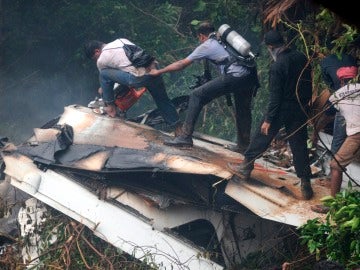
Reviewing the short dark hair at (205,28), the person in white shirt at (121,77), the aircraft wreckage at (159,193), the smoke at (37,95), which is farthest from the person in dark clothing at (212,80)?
the smoke at (37,95)

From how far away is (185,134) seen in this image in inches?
235

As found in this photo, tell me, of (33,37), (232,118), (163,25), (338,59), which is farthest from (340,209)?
(33,37)

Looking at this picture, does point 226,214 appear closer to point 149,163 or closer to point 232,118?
point 149,163

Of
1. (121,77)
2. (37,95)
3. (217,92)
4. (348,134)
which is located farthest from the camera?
(37,95)

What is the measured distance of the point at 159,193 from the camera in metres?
5.62

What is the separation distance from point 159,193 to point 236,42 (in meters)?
1.86

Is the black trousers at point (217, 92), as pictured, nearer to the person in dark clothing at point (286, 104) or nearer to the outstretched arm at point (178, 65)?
the outstretched arm at point (178, 65)

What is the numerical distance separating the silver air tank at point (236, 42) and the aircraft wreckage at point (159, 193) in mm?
1232

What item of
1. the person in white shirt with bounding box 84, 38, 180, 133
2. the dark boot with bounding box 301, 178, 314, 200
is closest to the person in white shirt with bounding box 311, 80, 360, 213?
the dark boot with bounding box 301, 178, 314, 200

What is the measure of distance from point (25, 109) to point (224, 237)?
6450 millimetres

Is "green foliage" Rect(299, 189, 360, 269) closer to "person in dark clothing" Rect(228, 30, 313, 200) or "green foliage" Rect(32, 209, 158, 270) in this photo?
"person in dark clothing" Rect(228, 30, 313, 200)

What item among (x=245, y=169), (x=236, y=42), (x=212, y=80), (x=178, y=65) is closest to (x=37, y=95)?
(x=178, y=65)

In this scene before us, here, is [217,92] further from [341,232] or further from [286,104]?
[341,232]

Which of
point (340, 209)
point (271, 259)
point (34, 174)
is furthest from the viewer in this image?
point (34, 174)
